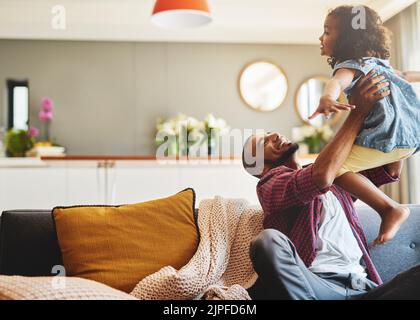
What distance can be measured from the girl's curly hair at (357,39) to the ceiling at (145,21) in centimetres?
268

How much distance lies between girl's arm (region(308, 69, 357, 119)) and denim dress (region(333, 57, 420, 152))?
2 centimetres

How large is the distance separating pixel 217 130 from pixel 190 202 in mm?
2503

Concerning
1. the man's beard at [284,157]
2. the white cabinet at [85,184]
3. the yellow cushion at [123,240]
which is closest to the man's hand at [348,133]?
the man's beard at [284,157]

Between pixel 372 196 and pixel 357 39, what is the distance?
0.49 m

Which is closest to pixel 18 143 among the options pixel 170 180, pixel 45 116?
pixel 45 116

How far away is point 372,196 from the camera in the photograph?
60.6 inches

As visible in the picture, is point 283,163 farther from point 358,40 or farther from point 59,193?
point 59,193

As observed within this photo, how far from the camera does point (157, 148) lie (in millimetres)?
4637

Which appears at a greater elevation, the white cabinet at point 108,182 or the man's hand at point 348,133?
the man's hand at point 348,133

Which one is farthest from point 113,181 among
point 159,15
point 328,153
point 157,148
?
point 328,153

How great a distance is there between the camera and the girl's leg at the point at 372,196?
5.06 feet

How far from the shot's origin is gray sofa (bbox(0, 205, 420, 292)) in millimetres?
1609

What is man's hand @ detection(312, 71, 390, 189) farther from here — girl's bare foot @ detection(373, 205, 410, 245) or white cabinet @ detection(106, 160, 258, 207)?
white cabinet @ detection(106, 160, 258, 207)
